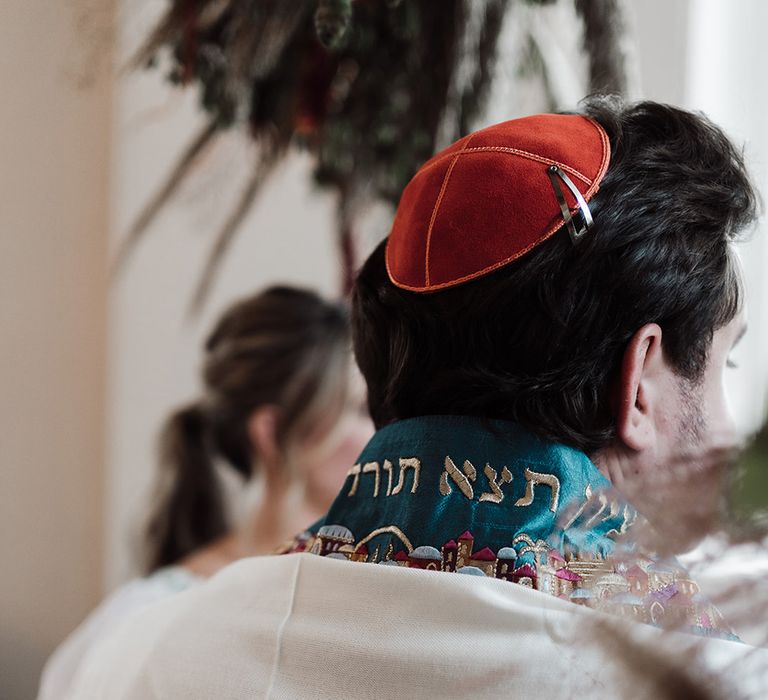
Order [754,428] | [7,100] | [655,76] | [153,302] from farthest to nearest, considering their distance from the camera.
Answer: [153,302]
[655,76]
[7,100]
[754,428]

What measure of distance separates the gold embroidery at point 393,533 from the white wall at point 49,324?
3.24 ft

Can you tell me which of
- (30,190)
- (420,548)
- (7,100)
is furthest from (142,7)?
(420,548)

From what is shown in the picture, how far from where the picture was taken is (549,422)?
672mm

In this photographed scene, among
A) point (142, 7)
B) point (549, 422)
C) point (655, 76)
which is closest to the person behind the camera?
point (549, 422)

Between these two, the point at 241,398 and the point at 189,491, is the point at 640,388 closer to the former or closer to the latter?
the point at 241,398

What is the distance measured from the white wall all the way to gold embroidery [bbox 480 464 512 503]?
1015mm

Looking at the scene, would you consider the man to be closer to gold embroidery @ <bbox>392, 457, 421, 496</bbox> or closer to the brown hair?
gold embroidery @ <bbox>392, 457, 421, 496</bbox>

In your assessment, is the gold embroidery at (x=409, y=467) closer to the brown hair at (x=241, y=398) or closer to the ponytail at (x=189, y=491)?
the brown hair at (x=241, y=398)

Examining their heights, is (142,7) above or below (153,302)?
above

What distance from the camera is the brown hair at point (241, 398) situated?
1729mm

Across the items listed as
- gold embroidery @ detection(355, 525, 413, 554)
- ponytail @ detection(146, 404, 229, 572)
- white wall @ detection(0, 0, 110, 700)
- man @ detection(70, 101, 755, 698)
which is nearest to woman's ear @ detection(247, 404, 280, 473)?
ponytail @ detection(146, 404, 229, 572)

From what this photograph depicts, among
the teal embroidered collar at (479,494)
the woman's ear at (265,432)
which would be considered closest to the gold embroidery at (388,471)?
the teal embroidered collar at (479,494)

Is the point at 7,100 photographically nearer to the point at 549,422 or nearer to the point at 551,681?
the point at 549,422

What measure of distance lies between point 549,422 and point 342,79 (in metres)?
0.75
